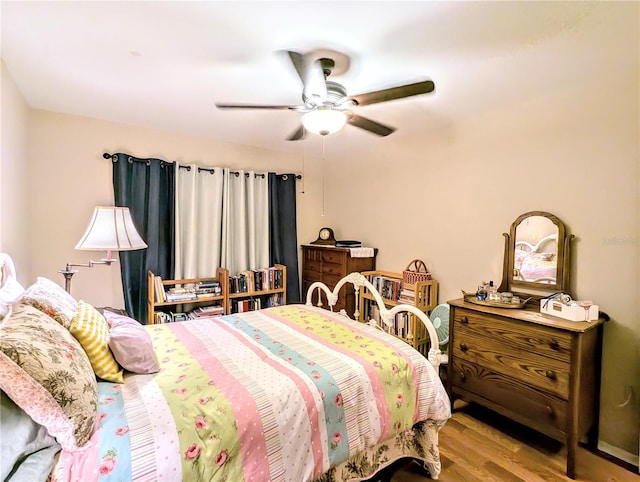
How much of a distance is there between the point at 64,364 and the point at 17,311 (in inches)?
13.7

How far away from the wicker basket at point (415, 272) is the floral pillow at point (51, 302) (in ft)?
8.20

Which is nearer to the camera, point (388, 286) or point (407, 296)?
point (407, 296)

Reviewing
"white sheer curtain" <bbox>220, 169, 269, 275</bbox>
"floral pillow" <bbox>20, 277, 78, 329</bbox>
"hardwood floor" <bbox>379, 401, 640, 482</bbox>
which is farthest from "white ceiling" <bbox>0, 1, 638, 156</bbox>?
"hardwood floor" <bbox>379, 401, 640, 482</bbox>

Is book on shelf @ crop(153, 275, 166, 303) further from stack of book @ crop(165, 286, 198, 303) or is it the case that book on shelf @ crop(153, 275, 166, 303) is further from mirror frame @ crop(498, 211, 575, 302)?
mirror frame @ crop(498, 211, 575, 302)

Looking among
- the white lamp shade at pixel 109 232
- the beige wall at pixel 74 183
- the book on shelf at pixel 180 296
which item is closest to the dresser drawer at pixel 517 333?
the book on shelf at pixel 180 296

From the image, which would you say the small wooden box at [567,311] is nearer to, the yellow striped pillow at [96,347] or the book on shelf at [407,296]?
the book on shelf at [407,296]

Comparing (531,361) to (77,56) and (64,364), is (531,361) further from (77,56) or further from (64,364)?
(77,56)

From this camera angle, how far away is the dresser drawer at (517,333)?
5.94 feet

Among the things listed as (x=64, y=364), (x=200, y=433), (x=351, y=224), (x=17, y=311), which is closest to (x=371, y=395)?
(x=200, y=433)

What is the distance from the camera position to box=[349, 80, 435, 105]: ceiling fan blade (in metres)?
1.55

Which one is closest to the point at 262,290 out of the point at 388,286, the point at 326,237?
the point at 326,237

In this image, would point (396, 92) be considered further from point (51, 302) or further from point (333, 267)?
point (333, 267)

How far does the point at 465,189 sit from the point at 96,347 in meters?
2.75

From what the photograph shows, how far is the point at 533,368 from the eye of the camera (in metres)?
1.92
